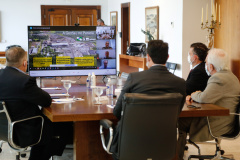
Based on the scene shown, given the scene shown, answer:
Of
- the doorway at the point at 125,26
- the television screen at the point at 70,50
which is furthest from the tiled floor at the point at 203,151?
the doorway at the point at 125,26

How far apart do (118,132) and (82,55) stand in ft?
7.05

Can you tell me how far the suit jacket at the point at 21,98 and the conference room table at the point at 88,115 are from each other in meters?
0.12

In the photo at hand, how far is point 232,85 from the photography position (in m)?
3.53

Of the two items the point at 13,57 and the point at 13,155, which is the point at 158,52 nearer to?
the point at 13,57

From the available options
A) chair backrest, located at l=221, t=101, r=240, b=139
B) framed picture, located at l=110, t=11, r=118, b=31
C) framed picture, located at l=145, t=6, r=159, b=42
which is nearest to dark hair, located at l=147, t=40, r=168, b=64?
chair backrest, located at l=221, t=101, r=240, b=139

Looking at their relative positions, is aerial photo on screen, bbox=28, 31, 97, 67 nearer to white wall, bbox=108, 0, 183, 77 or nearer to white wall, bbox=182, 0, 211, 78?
white wall, bbox=182, 0, 211, 78

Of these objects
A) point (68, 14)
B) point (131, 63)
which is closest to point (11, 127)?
point (131, 63)

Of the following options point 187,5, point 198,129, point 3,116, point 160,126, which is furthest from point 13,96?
point 187,5

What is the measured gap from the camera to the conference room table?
300cm

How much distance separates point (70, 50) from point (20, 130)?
66.9 inches

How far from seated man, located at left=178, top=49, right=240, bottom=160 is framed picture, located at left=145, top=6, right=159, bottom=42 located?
461cm

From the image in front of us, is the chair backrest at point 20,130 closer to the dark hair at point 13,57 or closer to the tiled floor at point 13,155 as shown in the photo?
the dark hair at point 13,57

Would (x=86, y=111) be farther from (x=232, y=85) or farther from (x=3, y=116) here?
(x=232, y=85)

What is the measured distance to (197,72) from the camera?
4.17 meters
